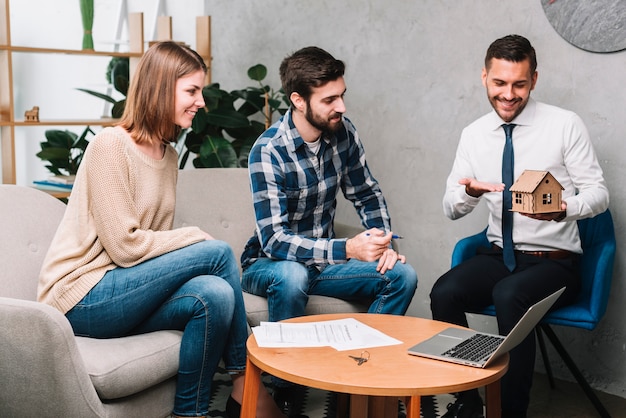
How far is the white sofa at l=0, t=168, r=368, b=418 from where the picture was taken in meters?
1.87

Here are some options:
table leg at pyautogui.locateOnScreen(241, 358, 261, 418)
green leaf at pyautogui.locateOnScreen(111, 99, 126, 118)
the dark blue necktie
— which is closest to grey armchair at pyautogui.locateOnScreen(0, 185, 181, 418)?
table leg at pyautogui.locateOnScreen(241, 358, 261, 418)

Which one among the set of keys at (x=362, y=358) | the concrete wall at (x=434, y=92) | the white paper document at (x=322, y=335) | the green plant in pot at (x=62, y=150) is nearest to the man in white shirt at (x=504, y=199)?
the concrete wall at (x=434, y=92)

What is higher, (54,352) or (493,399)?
(54,352)

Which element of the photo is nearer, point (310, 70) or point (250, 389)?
point (250, 389)

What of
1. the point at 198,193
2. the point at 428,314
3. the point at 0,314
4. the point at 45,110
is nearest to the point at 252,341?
the point at 0,314

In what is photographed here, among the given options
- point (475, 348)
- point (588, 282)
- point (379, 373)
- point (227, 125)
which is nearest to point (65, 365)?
point (379, 373)

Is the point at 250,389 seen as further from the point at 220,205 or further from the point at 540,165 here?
the point at 540,165

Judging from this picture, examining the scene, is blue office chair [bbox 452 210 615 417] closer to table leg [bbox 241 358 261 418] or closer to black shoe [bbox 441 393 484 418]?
black shoe [bbox 441 393 484 418]

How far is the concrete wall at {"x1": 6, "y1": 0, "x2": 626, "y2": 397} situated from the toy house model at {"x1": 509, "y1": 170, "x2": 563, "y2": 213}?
57 cm

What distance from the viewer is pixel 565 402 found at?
2945 millimetres

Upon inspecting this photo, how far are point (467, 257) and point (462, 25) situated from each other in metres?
1.04

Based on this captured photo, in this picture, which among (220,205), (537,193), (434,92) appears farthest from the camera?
(434,92)

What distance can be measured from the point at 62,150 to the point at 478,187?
2131 mm

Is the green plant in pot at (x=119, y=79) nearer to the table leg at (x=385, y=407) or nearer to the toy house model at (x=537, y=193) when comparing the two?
the toy house model at (x=537, y=193)
